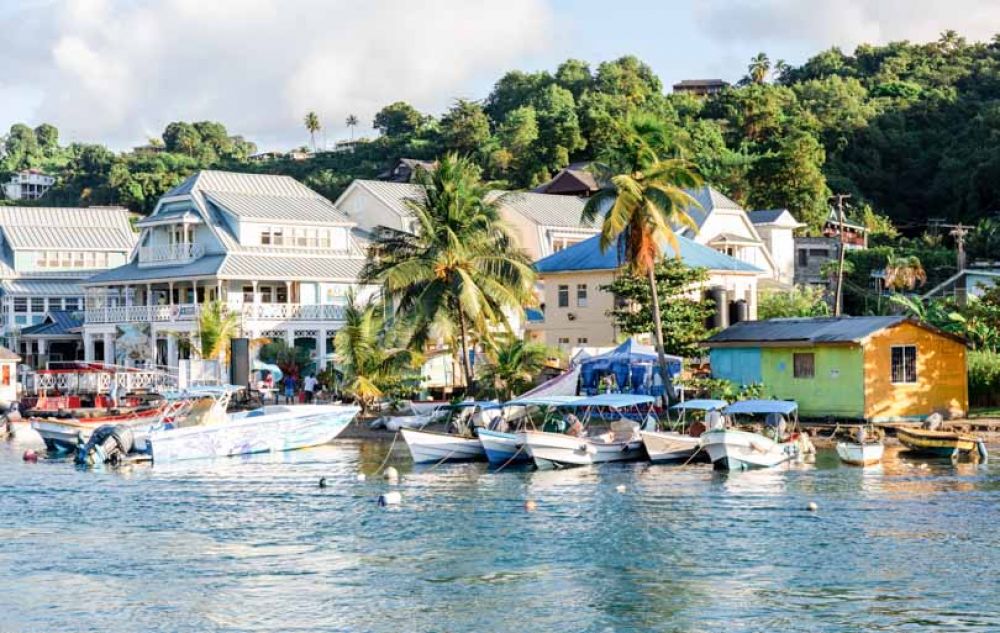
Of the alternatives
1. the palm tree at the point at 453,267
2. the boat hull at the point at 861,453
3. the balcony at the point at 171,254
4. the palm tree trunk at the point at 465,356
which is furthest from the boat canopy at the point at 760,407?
the balcony at the point at 171,254

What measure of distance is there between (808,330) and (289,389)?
26203 mm

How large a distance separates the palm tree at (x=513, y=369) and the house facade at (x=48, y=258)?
139ft

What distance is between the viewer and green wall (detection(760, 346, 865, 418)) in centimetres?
5162

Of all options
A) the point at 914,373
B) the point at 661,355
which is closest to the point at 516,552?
the point at 661,355

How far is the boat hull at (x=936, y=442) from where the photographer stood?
150ft

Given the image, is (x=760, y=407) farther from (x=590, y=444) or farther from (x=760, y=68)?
(x=760, y=68)

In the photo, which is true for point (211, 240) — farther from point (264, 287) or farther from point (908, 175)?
point (908, 175)

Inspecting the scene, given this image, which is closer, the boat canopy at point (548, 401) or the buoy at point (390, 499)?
the buoy at point (390, 499)

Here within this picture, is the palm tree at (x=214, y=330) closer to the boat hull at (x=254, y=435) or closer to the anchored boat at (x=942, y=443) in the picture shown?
the boat hull at (x=254, y=435)

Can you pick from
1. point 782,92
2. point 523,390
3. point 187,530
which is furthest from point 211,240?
point 782,92

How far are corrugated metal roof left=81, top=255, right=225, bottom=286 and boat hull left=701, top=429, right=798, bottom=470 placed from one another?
3691cm

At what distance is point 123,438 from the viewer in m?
51.7

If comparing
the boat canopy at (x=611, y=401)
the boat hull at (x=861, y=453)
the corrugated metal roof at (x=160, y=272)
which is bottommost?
the boat hull at (x=861, y=453)

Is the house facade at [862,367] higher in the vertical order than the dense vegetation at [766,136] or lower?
lower
